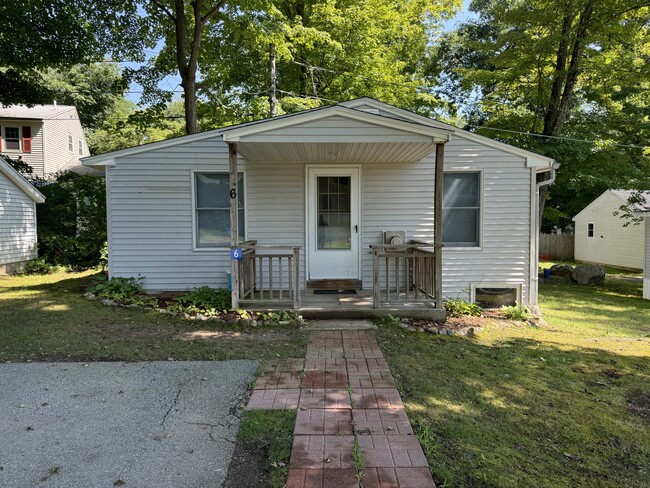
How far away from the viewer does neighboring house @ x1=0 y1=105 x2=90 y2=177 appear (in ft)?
61.9

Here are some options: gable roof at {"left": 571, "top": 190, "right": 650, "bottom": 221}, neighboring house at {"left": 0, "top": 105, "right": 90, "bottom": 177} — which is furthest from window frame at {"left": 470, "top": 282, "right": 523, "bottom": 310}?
neighboring house at {"left": 0, "top": 105, "right": 90, "bottom": 177}

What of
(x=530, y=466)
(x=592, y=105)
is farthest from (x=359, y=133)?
(x=592, y=105)

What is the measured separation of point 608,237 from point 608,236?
0.06 metres

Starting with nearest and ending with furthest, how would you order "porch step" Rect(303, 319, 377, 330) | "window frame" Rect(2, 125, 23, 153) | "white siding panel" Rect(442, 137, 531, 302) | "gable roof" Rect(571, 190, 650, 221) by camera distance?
"porch step" Rect(303, 319, 377, 330) < "white siding panel" Rect(442, 137, 531, 302) < "gable roof" Rect(571, 190, 650, 221) < "window frame" Rect(2, 125, 23, 153)

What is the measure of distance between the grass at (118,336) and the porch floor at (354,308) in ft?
1.76

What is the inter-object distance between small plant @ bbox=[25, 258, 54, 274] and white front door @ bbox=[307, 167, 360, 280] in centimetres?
907

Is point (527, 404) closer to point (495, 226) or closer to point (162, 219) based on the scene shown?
point (495, 226)

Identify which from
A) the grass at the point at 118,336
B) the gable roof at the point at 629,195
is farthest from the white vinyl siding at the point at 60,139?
the gable roof at the point at 629,195

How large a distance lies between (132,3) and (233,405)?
1391 cm

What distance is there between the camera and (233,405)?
339cm

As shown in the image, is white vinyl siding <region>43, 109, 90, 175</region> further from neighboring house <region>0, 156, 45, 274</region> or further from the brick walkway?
the brick walkway

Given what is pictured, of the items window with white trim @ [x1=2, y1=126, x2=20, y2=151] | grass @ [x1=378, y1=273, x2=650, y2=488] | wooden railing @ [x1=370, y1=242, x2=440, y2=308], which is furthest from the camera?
window with white trim @ [x1=2, y1=126, x2=20, y2=151]

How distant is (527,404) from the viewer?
349 centimetres

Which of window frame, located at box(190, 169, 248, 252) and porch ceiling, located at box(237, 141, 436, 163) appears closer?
porch ceiling, located at box(237, 141, 436, 163)
